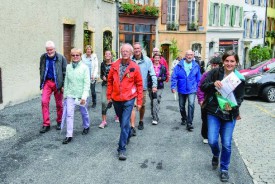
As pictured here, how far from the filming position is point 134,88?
6.34 metres

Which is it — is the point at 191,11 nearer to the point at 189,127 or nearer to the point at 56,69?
the point at 189,127

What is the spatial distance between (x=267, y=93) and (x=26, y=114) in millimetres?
9036

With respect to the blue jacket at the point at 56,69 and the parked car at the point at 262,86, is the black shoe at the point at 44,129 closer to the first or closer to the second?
the blue jacket at the point at 56,69

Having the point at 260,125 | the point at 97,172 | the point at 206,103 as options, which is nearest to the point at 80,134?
the point at 97,172

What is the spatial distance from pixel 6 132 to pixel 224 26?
2829cm

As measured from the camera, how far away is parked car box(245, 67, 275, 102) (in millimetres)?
14367

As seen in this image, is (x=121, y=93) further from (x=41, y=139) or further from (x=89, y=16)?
(x=89, y=16)

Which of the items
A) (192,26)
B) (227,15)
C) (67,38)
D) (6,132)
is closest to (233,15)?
(227,15)

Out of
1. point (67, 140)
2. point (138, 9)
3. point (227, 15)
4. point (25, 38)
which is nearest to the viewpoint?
point (67, 140)

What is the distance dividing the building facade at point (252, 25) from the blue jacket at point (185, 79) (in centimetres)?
3021

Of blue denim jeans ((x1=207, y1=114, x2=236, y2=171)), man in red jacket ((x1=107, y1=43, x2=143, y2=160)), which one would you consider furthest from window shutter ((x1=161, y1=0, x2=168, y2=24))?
blue denim jeans ((x1=207, y1=114, x2=236, y2=171))

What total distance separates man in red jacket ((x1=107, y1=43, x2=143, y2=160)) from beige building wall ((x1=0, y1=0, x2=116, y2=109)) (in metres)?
4.95

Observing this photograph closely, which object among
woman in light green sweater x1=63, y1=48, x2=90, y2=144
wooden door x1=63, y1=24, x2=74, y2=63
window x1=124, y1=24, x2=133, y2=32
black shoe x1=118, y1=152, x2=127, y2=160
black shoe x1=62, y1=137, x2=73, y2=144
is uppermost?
window x1=124, y1=24, x2=133, y2=32

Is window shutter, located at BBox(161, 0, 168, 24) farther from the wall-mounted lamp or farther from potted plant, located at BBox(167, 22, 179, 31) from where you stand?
the wall-mounted lamp
